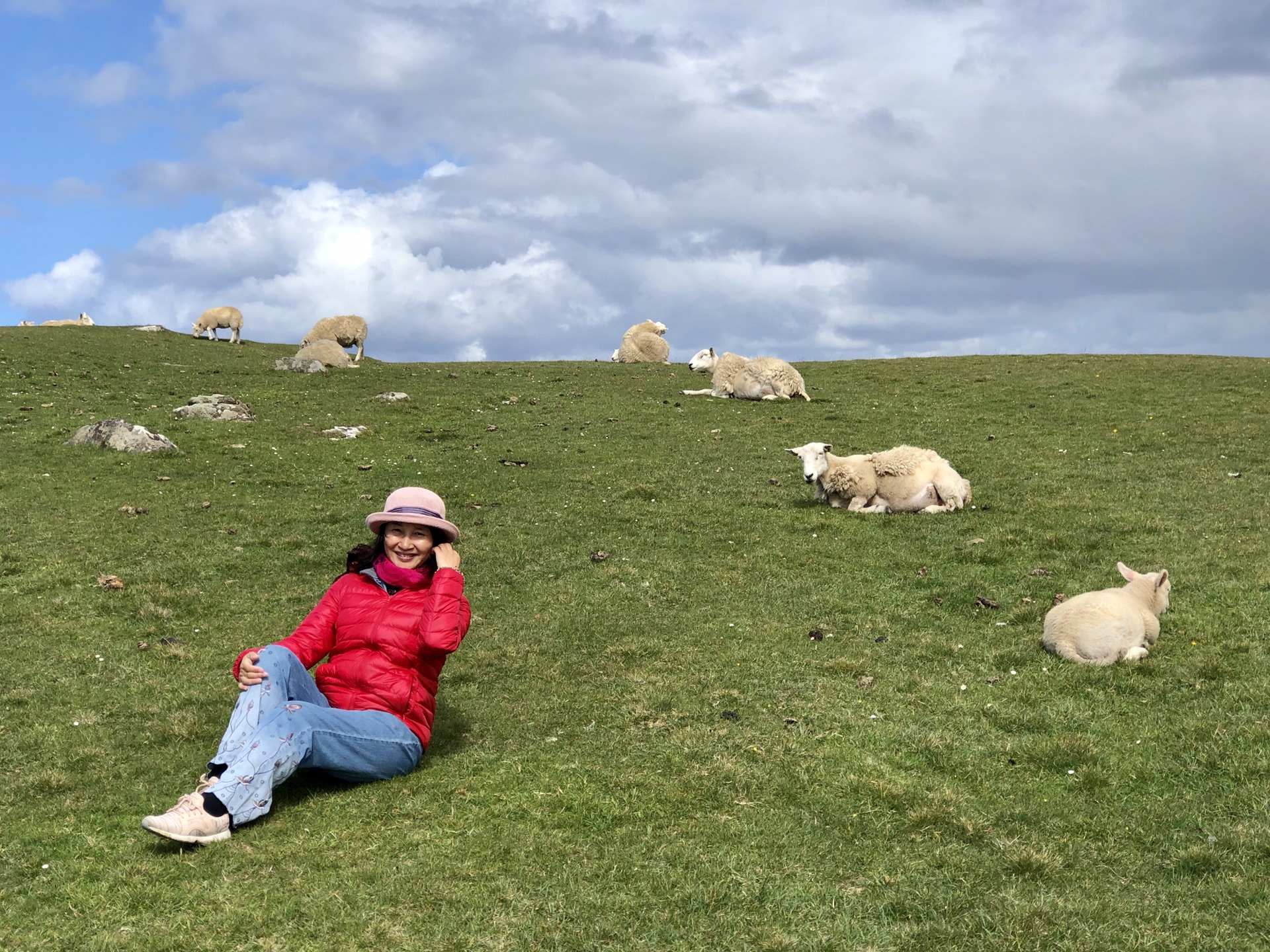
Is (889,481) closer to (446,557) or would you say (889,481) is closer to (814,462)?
(814,462)

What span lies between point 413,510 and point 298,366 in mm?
31866

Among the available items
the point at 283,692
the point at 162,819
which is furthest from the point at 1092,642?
the point at 162,819

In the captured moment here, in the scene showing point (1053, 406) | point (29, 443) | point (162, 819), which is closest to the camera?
point (162, 819)

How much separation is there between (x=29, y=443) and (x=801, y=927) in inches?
913

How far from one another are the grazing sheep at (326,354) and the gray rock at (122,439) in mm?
15253

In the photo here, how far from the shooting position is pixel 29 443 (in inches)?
875

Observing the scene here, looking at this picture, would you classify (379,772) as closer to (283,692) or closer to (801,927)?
(283,692)

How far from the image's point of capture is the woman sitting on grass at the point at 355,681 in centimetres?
656

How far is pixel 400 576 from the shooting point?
313 inches

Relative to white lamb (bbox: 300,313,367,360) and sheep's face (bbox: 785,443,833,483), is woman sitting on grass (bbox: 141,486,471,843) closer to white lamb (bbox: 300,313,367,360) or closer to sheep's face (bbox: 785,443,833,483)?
sheep's face (bbox: 785,443,833,483)

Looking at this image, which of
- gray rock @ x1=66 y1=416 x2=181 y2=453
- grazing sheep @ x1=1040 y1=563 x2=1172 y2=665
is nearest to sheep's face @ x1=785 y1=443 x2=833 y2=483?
grazing sheep @ x1=1040 y1=563 x2=1172 y2=665

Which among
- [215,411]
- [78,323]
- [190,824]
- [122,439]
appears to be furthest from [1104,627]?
[78,323]

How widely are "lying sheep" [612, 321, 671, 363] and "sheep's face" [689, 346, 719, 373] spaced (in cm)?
585

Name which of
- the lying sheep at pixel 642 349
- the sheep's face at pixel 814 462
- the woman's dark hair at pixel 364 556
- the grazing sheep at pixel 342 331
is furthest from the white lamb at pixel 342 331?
the woman's dark hair at pixel 364 556
